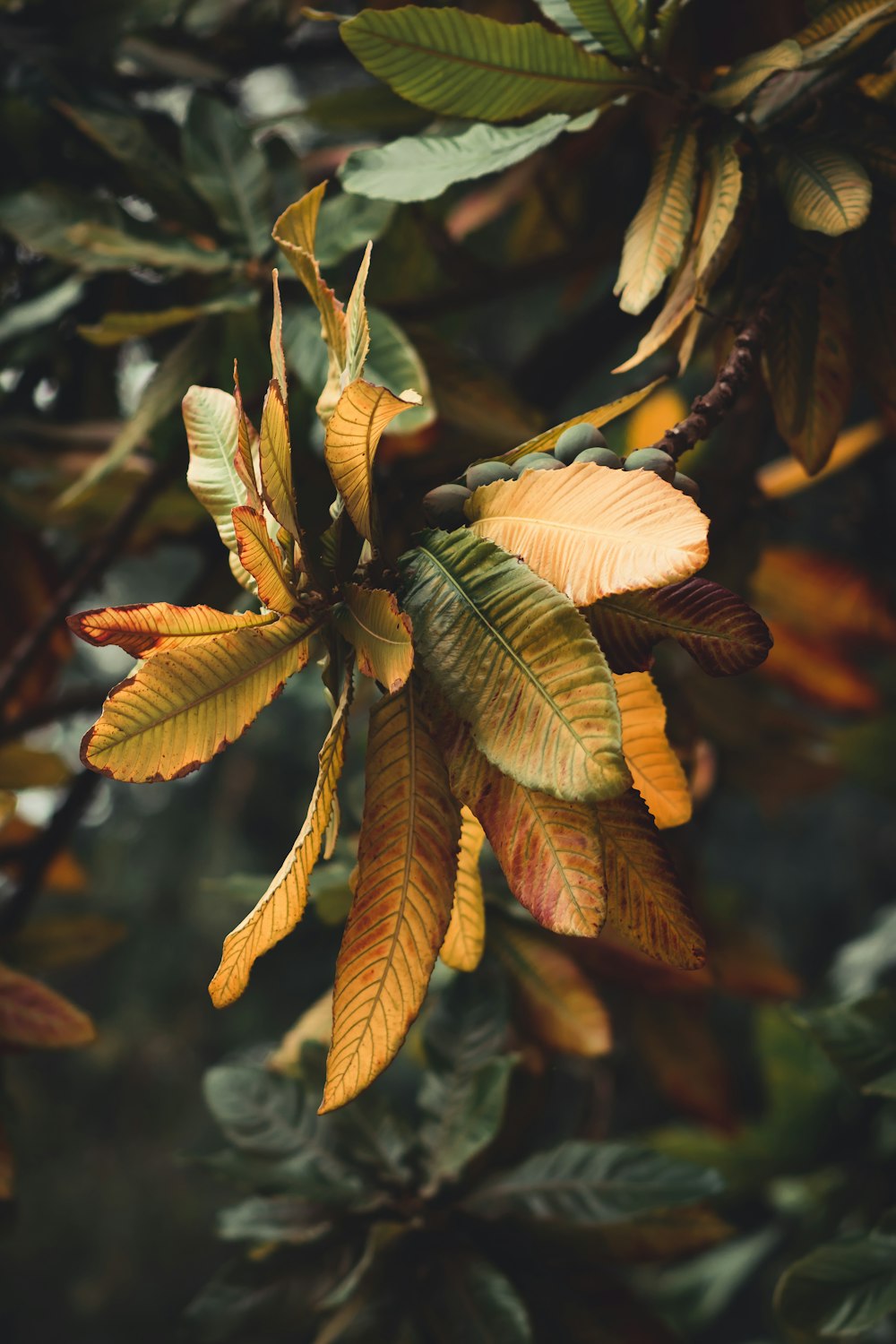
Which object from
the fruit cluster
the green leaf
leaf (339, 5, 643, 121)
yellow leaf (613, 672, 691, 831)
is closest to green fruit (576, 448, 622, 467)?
the fruit cluster

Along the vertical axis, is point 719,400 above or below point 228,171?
above

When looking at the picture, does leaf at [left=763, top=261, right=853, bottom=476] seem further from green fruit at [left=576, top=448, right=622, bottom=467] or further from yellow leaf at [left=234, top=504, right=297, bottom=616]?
yellow leaf at [left=234, top=504, right=297, bottom=616]

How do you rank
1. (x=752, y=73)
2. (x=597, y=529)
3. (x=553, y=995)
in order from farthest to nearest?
(x=553, y=995) < (x=752, y=73) < (x=597, y=529)

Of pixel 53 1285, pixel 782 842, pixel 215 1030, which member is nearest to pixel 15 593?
pixel 782 842

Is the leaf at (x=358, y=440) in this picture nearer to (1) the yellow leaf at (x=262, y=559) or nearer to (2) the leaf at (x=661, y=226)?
(1) the yellow leaf at (x=262, y=559)

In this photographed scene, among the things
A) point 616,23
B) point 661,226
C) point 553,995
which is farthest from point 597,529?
point 553,995

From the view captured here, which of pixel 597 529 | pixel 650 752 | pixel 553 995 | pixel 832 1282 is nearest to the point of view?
pixel 597 529

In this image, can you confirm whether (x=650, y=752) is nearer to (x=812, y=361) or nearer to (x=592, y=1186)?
(x=812, y=361)

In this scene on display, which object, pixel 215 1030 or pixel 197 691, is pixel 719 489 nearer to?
pixel 197 691
